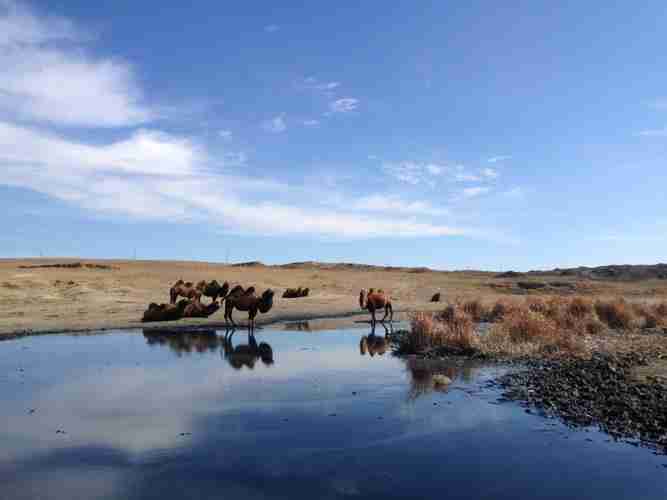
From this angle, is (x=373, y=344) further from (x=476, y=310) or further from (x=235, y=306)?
(x=476, y=310)

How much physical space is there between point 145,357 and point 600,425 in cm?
1027

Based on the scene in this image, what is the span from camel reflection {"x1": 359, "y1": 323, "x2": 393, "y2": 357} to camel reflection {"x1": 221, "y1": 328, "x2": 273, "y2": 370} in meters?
2.55

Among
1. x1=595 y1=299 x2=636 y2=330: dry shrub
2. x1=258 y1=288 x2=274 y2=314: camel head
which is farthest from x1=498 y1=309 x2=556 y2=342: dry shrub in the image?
x1=258 y1=288 x2=274 y2=314: camel head

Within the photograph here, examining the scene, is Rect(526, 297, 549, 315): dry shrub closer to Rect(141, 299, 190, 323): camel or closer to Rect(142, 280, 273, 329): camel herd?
Rect(142, 280, 273, 329): camel herd

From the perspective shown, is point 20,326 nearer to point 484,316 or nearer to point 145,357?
point 145,357

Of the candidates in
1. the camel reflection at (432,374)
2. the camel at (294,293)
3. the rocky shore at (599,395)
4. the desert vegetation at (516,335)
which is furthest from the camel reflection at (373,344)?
the camel at (294,293)

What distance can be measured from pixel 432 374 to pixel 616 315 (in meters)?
13.8

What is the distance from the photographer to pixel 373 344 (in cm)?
1802

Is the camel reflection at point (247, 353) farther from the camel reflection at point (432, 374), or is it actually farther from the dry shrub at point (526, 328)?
the dry shrub at point (526, 328)

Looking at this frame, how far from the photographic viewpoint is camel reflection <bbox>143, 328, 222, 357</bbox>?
16.3m

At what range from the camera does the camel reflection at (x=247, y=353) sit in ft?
46.5

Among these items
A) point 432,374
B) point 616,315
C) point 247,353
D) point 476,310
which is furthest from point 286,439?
point 476,310

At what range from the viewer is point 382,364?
14.3 meters

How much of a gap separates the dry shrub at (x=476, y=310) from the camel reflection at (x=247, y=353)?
11.1 meters
